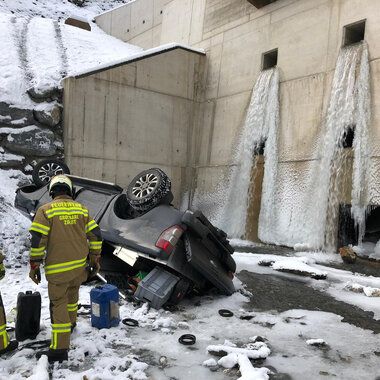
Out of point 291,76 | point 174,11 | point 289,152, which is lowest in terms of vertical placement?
point 289,152

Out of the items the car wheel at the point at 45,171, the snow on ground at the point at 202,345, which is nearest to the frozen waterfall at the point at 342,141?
the snow on ground at the point at 202,345

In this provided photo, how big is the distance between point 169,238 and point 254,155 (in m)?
7.88

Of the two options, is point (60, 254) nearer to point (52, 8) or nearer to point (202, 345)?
point (202, 345)

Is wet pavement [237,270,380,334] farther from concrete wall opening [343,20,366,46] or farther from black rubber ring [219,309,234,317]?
concrete wall opening [343,20,366,46]

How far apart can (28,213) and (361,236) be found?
7.35 metres

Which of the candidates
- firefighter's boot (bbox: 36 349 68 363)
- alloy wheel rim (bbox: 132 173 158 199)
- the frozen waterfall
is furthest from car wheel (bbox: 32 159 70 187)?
the frozen waterfall

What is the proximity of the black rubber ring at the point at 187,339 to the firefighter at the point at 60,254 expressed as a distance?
109cm

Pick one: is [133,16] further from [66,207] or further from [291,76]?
[66,207]

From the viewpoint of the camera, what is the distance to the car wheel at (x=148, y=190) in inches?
202

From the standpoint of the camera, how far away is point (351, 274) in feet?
23.0

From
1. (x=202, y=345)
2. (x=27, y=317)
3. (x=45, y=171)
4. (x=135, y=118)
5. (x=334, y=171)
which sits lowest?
(x=202, y=345)

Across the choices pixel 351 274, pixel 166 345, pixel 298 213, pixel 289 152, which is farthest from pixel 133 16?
pixel 166 345

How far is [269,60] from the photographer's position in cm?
1220

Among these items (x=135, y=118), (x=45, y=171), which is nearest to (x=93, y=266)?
(x=45, y=171)
